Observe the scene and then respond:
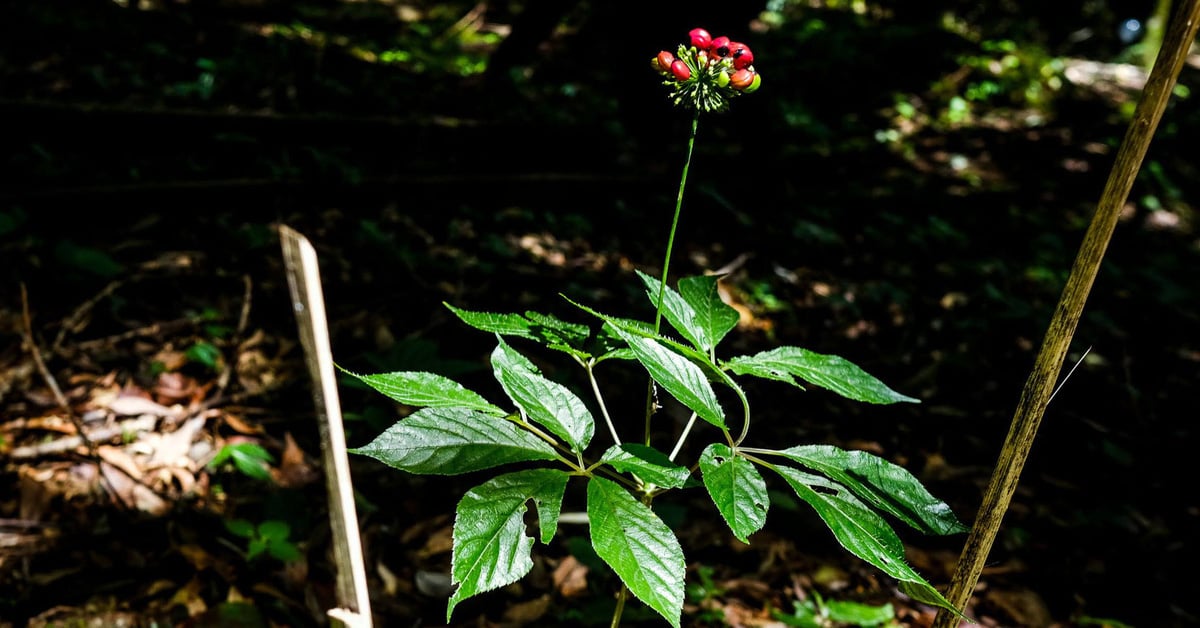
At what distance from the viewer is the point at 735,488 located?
744 millimetres

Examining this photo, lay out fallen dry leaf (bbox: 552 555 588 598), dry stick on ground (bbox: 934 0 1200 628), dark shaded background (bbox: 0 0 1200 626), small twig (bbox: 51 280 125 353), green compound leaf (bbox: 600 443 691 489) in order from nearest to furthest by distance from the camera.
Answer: dry stick on ground (bbox: 934 0 1200 628)
green compound leaf (bbox: 600 443 691 489)
fallen dry leaf (bbox: 552 555 588 598)
small twig (bbox: 51 280 125 353)
dark shaded background (bbox: 0 0 1200 626)

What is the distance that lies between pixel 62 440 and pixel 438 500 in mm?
1217

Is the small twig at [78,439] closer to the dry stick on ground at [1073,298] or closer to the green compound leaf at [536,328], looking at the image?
the green compound leaf at [536,328]

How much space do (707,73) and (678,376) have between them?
0.35 metres

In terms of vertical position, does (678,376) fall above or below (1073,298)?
below

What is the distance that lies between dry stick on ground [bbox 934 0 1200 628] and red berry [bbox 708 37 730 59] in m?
0.42

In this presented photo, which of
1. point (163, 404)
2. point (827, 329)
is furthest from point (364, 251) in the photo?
point (827, 329)

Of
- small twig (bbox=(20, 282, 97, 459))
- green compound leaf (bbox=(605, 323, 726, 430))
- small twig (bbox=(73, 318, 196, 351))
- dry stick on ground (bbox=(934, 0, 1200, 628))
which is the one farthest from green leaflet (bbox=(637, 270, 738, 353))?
small twig (bbox=(73, 318, 196, 351))

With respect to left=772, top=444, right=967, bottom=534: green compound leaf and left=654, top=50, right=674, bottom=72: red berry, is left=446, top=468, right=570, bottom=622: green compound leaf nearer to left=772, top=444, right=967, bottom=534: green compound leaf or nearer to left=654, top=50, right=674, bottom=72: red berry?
left=772, top=444, right=967, bottom=534: green compound leaf

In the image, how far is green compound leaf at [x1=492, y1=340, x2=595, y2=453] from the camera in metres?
0.82

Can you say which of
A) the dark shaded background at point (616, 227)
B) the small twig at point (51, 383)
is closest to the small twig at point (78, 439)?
the small twig at point (51, 383)

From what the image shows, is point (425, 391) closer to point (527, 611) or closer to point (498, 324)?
point (498, 324)

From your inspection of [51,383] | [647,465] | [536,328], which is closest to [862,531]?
[647,465]

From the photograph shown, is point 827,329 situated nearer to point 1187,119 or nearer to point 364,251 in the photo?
point 364,251
